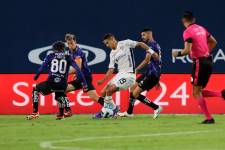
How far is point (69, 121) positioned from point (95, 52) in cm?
532

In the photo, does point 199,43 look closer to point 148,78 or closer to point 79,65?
point 148,78

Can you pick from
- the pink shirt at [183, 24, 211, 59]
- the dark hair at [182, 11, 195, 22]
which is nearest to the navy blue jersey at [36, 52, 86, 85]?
the pink shirt at [183, 24, 211, 59]

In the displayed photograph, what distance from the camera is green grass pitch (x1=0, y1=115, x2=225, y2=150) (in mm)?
11516

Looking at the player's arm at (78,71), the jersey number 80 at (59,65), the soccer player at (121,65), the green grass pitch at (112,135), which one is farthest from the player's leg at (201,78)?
the jersey number 80 at (59,65)

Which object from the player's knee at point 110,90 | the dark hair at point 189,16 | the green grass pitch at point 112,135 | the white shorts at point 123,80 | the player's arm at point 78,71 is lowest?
the green grass pitch at point 112,135

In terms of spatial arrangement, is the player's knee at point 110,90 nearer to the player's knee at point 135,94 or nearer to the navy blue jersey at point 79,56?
the player's knee at point 135,94

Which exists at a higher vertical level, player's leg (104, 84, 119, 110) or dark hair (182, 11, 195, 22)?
dark hair (182, 11, 195, 22)

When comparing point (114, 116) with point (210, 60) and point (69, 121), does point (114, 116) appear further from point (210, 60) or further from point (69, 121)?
Answer: point (210, 60)

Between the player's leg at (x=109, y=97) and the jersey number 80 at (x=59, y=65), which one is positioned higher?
the jersey number 80 at (x=59, y=65)

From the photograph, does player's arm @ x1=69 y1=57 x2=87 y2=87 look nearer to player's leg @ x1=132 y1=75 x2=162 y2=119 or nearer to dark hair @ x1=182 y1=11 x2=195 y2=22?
player's leg @ x1=132 y1=75 x2=162 y2=119

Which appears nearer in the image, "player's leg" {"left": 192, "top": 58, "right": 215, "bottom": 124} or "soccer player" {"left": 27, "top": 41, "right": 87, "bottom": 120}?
"player's leg" {"left": 192, "top": 58, "right": 215, "bottom": 124}

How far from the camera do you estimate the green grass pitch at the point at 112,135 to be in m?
11.5

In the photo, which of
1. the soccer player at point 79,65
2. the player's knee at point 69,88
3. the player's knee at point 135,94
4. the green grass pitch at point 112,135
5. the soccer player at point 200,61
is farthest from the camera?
the player's knee at point 69,88

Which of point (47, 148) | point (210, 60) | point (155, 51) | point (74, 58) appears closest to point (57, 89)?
point (74, 58)
